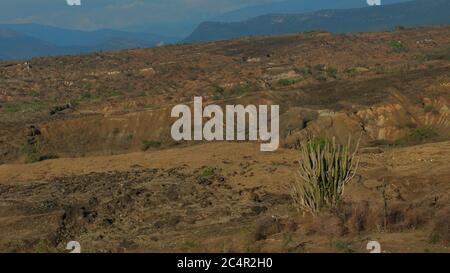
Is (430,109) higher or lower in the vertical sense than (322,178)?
lower

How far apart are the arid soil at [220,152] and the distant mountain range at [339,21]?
66431mm

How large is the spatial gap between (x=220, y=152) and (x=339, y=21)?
105 metres

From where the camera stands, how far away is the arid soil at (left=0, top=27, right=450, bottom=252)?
12135mm

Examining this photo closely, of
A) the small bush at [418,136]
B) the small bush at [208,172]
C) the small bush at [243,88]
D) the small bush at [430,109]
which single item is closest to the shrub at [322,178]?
the small bush at [208,172]

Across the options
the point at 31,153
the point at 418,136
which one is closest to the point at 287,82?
the point at 418,136

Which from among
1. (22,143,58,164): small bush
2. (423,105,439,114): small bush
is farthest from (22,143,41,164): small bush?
(423,105,439,114): small bush

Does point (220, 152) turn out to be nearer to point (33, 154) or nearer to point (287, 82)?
point (33, 154)

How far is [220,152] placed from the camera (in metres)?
22.0

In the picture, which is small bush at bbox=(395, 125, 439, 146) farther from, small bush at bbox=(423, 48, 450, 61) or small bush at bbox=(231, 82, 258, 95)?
small bush at bbox=(423, 48, 450, 61)

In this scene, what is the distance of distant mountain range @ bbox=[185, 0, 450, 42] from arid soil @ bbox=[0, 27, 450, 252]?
2615 inches

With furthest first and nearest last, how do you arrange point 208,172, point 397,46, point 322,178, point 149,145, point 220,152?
point 397,46
point 149,145
point 220,152
point 208,172
point 322,178

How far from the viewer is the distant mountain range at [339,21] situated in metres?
112

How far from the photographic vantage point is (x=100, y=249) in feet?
42.1
